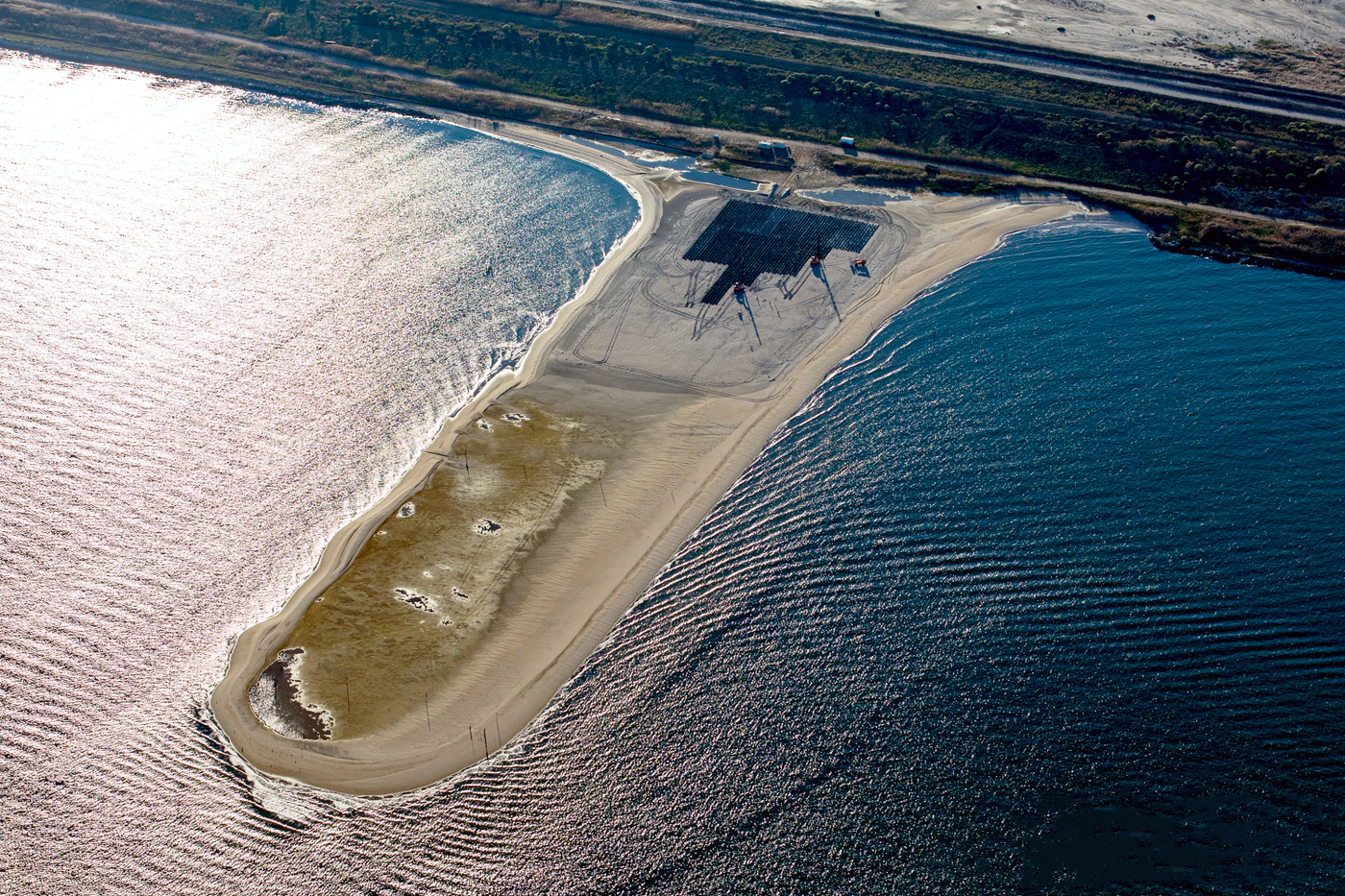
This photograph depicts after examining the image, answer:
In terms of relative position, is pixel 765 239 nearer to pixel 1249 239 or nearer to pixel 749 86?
pixel 749 86

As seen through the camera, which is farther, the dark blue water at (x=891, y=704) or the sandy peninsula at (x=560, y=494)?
the sandy peninsula at (x=560, y=494)

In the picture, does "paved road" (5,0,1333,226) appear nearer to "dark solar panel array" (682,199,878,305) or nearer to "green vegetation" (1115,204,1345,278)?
"green vegetation" (1115,204,1345,278)

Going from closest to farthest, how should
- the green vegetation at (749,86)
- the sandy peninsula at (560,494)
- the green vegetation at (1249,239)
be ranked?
the sandy peninsula at (560,494)
the green vegetation at (1249,239)
the green vegetation at (749,86)

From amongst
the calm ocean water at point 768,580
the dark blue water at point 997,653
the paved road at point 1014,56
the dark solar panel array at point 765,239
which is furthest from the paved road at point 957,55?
the dark blue water at point 997,653

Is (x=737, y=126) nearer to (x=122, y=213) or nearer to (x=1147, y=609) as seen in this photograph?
(x=122, y=213)

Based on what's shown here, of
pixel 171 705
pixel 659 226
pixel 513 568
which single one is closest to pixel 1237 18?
pixel 659 226

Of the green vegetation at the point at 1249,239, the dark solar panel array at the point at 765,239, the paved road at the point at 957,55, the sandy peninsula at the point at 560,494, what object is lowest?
the sandy peninsula at the point at 560,494

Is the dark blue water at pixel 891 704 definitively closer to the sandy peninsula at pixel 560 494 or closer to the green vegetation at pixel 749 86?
the sandy peninsula at pixel 560 494
